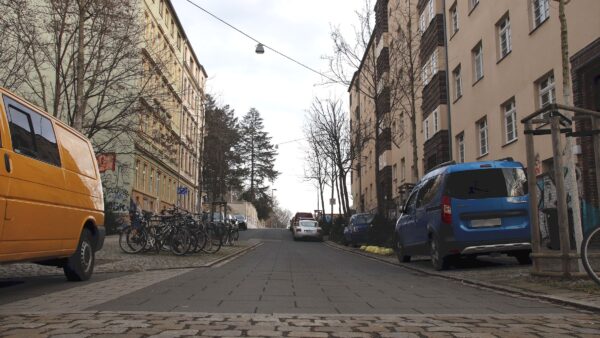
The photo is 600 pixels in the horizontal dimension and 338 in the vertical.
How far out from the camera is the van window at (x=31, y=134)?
23.0 ft

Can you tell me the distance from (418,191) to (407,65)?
367 inches

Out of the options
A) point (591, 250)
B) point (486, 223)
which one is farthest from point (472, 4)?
point (591, 250)

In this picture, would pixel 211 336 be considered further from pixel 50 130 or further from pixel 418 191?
pixel 418 191

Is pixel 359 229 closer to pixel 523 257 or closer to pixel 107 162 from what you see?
pixel 107 162

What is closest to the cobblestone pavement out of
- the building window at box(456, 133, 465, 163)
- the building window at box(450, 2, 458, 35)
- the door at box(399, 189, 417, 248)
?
the door at box(399, 189, 417, 248)

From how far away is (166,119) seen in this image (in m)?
19.3

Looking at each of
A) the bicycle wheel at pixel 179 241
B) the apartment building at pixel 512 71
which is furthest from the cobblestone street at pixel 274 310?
the apartment building at pixel 512 71

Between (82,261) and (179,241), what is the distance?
741 centimetres

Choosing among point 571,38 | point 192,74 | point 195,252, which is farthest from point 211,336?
point 192,74

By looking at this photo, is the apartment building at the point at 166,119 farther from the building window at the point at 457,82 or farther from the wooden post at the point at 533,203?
the building window at the point at 457,82

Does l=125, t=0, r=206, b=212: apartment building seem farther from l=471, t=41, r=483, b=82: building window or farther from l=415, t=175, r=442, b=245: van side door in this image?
l=471, t=41, r=483, b=82: building window

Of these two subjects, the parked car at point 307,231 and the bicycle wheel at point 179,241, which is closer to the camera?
the bicycle wheel at point 179,241

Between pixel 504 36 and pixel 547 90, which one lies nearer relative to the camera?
pixel 547 90

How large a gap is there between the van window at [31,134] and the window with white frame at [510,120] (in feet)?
51.4
